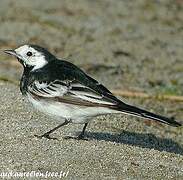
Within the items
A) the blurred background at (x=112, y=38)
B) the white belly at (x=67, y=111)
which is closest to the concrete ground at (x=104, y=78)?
the blurred background at (x=112, y=38)

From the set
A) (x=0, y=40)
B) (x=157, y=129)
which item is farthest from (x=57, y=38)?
(x=157, y=129)

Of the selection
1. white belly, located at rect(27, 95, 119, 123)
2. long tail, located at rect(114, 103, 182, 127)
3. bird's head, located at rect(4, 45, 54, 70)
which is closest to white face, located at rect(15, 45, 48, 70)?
bird's head, located at rect(4, 45, 54, 70)

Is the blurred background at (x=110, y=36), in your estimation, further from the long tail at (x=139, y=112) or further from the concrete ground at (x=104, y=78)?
the long tail at (x=139, y=112)

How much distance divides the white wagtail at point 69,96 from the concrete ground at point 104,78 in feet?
1.05

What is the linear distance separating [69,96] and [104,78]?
476 centimetres

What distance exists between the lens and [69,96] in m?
7.57

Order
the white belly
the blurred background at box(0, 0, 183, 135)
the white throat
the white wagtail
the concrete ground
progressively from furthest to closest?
the blurred background at box(0, 0, 183, 135), the white throat, the white belly, the white wagtail, the concrete ground

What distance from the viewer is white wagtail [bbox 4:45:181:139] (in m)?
7.42

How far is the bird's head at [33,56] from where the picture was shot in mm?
8133

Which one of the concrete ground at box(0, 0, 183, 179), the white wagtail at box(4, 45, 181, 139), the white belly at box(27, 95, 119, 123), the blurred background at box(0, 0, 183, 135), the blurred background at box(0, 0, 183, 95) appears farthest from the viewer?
the blurred background at box(0, 0, 183, 95)

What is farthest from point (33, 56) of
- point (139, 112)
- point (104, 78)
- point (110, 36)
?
point (110, 36)

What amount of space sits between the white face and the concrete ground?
26.5 inches

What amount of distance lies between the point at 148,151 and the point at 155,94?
363 centimetres

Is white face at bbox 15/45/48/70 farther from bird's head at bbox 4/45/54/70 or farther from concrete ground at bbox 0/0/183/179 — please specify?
concrete ground at bbox 0/0/183/179
